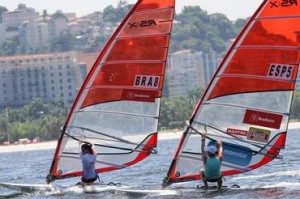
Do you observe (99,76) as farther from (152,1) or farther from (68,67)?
(68,67)

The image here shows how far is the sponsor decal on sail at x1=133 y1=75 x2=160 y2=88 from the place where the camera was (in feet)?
76.6

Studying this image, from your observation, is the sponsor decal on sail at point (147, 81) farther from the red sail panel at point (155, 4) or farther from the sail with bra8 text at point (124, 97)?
the red sail panel at point (155, 4)

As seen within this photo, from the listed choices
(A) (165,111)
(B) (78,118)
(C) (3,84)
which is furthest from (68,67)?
(B) (78,118)

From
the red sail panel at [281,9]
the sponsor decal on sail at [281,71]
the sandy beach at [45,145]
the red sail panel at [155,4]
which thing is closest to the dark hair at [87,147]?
the red sail panel at [155,4]

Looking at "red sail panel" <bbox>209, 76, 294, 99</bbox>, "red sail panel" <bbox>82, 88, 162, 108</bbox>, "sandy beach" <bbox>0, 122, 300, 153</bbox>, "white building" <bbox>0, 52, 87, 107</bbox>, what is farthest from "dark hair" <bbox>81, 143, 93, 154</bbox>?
"white building" <bbox>0, 52, 87, 107</bbox>

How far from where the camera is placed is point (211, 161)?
21.8 metres

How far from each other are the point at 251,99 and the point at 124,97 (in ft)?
10.1

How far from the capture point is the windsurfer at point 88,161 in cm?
2341

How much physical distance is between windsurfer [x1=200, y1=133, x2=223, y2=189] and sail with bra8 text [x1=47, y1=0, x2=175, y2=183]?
1.85 m

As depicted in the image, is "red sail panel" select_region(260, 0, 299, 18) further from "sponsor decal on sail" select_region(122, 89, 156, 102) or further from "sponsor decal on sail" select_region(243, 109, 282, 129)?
"sponsor decal on sail" select_region(122, 89, 156, 102)

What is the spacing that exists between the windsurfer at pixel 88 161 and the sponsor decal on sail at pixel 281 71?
171 inches

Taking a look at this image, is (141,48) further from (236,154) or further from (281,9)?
(281,9)

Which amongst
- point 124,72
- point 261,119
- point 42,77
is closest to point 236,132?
point 261,119

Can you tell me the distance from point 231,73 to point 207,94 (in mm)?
658
